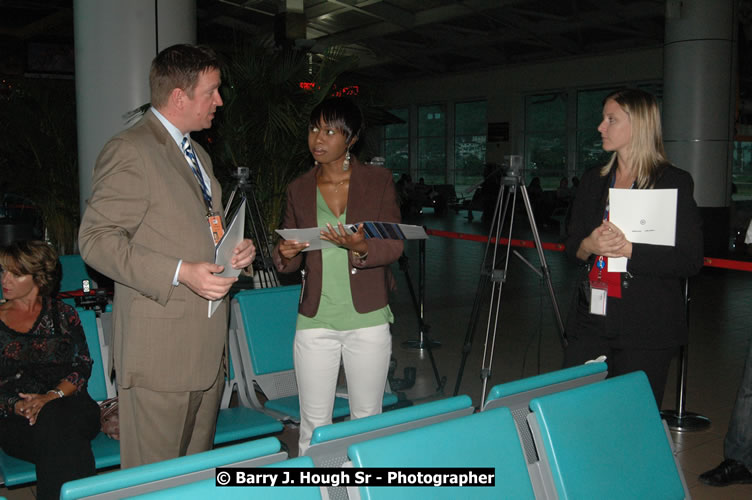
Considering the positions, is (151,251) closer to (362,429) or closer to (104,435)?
(362,429)

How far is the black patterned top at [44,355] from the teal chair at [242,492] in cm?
194

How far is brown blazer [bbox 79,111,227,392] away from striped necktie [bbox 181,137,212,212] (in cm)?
5

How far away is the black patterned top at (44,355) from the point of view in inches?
115

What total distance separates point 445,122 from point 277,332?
24.2 meters

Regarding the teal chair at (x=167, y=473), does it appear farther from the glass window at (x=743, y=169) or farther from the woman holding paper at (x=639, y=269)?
the glass window at (x=743, y=169)

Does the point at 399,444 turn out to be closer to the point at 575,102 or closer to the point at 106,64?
the point at 106,64

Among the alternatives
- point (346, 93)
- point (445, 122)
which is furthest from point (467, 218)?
point (346, 93)

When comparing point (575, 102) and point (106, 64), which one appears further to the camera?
point (575, 102)

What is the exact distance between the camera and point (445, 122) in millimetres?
27250

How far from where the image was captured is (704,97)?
→ 33.7ft

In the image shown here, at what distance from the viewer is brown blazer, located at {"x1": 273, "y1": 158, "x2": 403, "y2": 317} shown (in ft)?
8.75

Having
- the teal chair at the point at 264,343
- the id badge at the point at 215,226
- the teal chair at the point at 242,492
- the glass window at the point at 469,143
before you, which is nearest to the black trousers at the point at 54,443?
the teal chair at the point at 264,343

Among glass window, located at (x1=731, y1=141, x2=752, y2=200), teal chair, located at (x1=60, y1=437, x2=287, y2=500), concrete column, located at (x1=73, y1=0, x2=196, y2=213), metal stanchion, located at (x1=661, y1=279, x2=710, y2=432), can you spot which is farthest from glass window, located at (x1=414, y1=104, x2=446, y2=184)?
teal chair, located at (x1=60, y1=437, x2=287, y2=500)

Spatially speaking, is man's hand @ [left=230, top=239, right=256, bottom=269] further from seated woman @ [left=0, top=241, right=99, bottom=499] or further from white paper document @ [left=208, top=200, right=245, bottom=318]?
seated woman @ [left=0, top=241, right=99, bottom=499]
